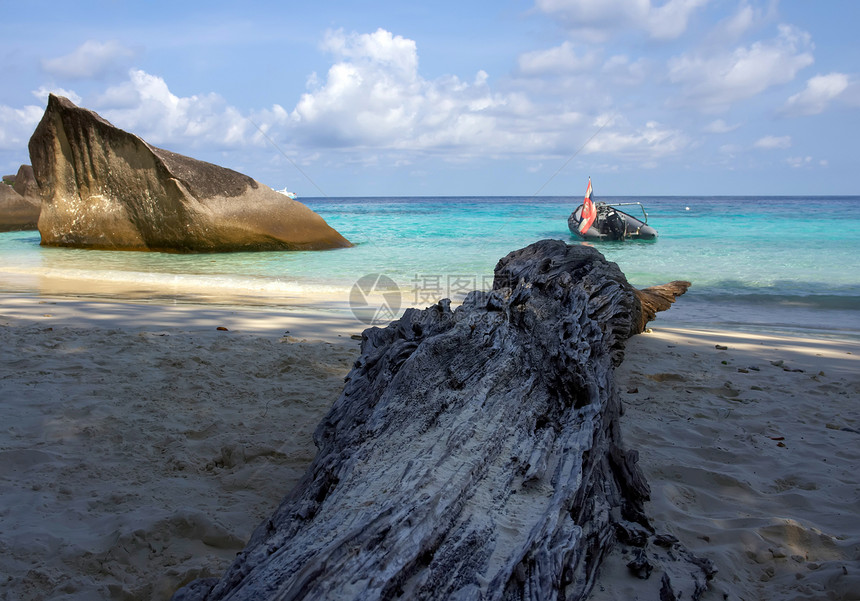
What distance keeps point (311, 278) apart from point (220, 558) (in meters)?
8.09

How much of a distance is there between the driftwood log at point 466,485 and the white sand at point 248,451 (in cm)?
21

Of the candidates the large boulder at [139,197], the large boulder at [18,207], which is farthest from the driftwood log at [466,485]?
the large boulder at [18,207]

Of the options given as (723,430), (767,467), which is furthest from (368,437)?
(723,430)

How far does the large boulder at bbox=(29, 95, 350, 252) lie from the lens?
12094 mm

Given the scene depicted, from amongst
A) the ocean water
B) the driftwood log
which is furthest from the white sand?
the ocean water

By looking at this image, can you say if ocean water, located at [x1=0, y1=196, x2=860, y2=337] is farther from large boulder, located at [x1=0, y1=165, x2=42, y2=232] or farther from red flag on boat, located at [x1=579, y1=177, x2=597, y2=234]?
large boulder, located at [x1=0, y1=165, x2=42, y2=232]

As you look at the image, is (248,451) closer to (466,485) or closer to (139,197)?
(466,485)

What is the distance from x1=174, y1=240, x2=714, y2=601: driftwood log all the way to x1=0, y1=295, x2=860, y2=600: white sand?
0.21m

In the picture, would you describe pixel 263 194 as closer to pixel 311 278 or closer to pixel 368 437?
pixel 311 278

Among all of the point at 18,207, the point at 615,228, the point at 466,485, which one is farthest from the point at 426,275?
the point at 18,207

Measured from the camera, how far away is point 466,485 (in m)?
1.66

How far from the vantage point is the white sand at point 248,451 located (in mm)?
1873

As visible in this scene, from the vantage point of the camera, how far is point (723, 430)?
304cm

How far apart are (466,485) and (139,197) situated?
12.7m
